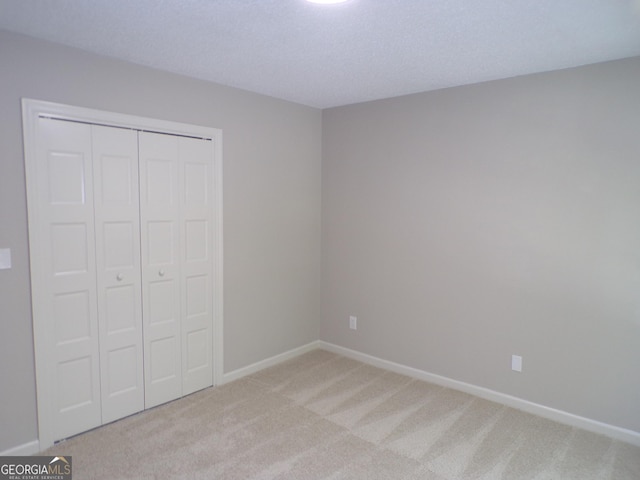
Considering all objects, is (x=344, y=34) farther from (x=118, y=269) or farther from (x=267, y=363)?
(x=267, y=363)

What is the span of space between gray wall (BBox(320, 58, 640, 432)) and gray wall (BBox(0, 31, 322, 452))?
414 millimetres

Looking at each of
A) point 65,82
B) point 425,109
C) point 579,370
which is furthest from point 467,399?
point 65,82

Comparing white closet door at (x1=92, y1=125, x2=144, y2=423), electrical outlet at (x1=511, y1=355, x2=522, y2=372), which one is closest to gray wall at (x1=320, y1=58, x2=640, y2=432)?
electrical outlet at (x1=511, y1=355, x2=522, y2=372)

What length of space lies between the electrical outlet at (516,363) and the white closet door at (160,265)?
2.65 meters

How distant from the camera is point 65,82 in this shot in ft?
8.39

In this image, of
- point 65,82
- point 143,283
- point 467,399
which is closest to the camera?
point 65,82

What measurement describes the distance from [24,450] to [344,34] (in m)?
3.13

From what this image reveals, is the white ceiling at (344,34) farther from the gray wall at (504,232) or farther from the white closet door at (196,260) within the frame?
the white closet door at (196,260)

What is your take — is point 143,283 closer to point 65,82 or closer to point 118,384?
point 118,384

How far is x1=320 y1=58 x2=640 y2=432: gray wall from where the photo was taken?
275 centimetres

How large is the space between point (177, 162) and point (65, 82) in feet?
2.85

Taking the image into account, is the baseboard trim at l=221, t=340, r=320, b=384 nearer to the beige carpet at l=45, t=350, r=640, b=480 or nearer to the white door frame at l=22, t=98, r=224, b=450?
the beige carpet at l=45, t=350, r=640, b=480

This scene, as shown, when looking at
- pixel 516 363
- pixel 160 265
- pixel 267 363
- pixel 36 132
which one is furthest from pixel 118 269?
pixel 516 363

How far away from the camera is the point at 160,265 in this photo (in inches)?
123
